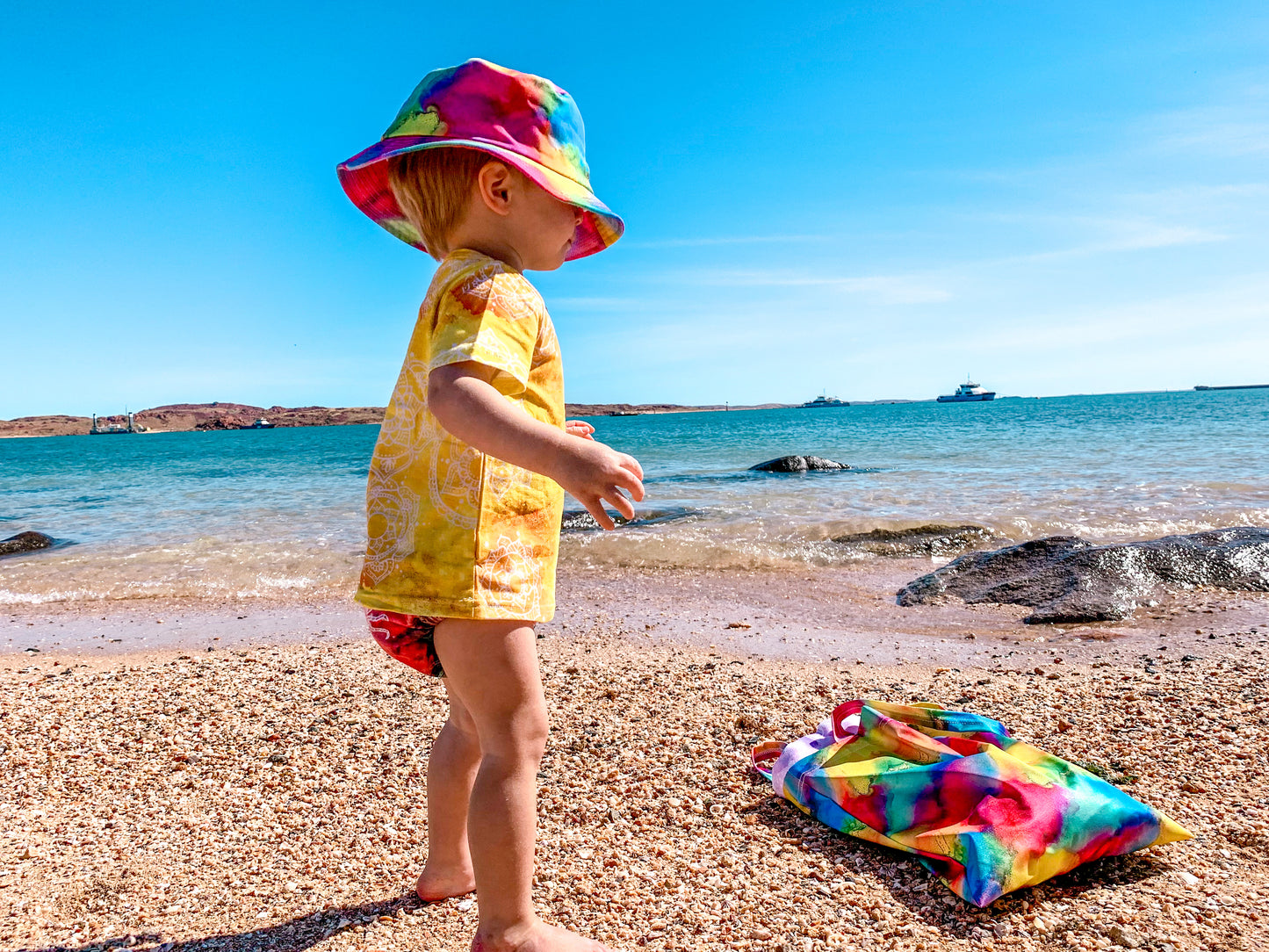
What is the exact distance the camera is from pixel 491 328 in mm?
1688

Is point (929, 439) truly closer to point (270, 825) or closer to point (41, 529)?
point (41, 529)

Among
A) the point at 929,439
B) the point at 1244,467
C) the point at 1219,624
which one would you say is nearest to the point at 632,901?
the point at 1219,624

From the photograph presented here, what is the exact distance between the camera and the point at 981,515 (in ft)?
35.5

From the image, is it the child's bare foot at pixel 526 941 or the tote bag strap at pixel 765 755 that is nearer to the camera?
the child's bare foot at pixel 526 941

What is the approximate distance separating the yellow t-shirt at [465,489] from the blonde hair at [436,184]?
14cm

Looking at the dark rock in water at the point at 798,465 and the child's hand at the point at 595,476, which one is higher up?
the child's hand at the point at 595,476

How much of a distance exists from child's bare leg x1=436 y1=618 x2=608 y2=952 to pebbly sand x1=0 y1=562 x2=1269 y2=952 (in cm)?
42

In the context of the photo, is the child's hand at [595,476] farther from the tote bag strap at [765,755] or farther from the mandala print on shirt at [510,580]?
the tote bag strap at [765,755]

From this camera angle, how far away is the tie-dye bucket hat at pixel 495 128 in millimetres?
1791

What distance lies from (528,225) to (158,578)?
864cm

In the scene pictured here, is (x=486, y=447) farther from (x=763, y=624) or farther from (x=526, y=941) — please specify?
(x=763, y=624)

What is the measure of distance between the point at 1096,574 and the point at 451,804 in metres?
6.32

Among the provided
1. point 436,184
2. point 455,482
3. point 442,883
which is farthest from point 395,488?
point 442,883

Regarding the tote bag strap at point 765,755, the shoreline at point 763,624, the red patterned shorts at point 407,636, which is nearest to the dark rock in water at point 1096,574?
the shoreline at point 763,624
